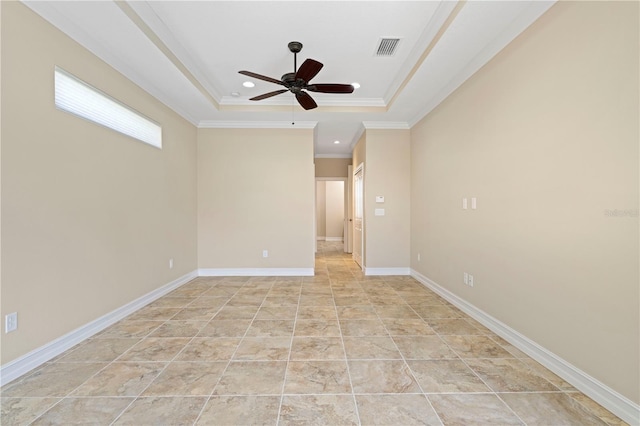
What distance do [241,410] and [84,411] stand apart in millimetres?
899

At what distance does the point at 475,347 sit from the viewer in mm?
2270

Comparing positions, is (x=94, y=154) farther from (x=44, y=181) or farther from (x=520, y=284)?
(x=520, y=284)

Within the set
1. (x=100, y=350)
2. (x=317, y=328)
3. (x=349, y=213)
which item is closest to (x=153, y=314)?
(x=100, y=350)

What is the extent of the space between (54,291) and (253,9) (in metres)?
2.84

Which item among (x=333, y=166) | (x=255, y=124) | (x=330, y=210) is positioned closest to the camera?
(x=255, y=124)

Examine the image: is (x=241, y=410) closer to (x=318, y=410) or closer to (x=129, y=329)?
(x=318, y=410)

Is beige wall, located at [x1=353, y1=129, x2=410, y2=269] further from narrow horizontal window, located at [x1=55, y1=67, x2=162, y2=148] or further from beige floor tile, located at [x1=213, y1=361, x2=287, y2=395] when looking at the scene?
narrow horizontal window, located at [x1=55, y1=67, x2=162, y2=148]

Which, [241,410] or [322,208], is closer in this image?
[241,410]

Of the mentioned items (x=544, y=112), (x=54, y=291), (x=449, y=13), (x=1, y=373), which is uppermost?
(x=449, y=13)

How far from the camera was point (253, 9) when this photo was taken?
91.7 inches

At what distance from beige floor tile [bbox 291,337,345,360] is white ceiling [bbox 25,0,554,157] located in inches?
114

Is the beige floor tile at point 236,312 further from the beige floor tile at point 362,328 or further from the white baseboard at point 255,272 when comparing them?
the white baseboard at point 255,272

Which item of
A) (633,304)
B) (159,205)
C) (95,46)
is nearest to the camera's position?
(633,304)

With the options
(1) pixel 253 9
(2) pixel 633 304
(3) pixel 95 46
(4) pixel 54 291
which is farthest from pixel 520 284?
(3) pixel 95 46
